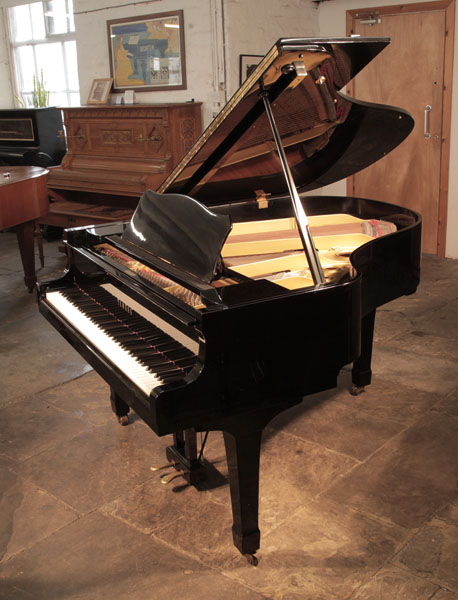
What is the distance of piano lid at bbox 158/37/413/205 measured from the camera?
2303 mm

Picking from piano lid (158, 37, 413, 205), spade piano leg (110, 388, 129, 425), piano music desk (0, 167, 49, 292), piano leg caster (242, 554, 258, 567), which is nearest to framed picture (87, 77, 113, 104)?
piano music desk (0, 167, 49, 292)

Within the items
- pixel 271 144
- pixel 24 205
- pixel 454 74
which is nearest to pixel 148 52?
pixel 24 205

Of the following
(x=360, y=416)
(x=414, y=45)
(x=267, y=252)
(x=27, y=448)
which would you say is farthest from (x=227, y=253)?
(x=414, y=45)

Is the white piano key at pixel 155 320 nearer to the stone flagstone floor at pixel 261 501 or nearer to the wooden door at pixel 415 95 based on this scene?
the stone flagstone floor at pixel 261 501

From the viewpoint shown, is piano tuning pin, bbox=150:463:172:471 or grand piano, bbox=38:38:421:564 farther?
piano tuning pin, bbox=150:463:172:471

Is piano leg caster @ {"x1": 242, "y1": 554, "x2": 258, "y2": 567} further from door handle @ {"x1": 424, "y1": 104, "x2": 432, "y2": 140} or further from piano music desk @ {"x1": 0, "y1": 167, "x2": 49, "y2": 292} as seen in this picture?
door handle @ {"x1": 424, "y1": 104, "x2": 432, "y2": 140}

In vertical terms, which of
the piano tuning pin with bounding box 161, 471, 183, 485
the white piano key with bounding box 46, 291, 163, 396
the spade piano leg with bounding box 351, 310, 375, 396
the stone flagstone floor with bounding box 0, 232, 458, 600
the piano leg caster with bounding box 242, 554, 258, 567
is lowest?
the stone flagstone floor with bounding box 0, 232, 458, 600

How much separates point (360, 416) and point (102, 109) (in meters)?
3.98

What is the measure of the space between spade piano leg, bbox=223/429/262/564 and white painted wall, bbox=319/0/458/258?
456cm

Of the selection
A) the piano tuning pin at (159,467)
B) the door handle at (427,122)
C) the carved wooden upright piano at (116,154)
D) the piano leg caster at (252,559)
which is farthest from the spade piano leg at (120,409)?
the door handle at (427,122)

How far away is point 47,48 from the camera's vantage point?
7.81m

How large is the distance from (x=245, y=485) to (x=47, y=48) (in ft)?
23.2

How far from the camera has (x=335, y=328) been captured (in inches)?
84.3

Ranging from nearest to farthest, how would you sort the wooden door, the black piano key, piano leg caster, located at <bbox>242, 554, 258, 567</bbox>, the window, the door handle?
the black piano key < piano leg caster, located at <bbox>242, 554, 258, 567</bbox> < the wooden door < the door handle < the window
